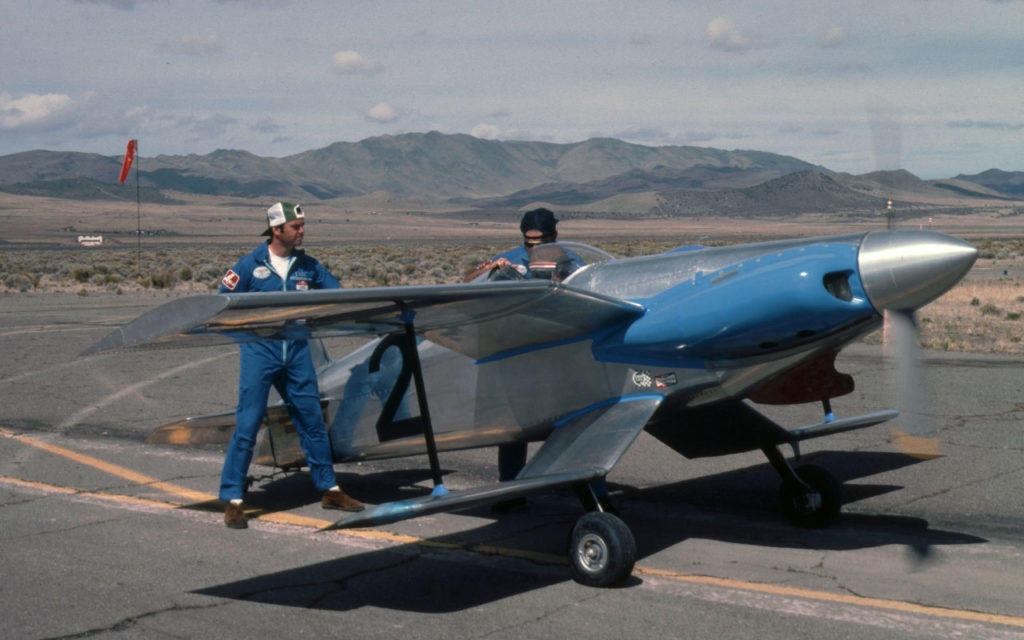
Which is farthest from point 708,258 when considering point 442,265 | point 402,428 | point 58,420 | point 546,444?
point 442,265

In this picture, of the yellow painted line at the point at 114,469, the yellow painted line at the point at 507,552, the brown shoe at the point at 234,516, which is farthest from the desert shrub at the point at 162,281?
the brown shoe at the point at 234,516

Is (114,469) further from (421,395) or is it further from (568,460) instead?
(568,460)

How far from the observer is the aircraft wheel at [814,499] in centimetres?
684

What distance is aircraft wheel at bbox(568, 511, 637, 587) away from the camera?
5.68m

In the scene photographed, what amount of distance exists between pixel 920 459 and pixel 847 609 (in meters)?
3.87

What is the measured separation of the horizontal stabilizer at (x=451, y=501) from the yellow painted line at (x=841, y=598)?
0.81 meters

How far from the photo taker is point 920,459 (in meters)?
8.73

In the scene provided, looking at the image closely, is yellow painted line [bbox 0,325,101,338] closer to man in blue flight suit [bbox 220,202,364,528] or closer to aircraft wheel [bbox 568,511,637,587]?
man in blue flight suit [bbox 220,202,364,528]

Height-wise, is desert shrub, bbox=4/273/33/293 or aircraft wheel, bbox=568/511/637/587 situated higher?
desert shrub, bbox=4/273/33/293

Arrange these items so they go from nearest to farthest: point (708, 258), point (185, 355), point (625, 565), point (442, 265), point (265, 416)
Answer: point (625, 565)
point (708, 258)
point (265, 416)
point (185, 355)
point (442, 265)

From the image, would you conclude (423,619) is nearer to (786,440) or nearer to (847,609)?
(847,609)

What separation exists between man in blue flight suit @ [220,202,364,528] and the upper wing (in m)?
0.86

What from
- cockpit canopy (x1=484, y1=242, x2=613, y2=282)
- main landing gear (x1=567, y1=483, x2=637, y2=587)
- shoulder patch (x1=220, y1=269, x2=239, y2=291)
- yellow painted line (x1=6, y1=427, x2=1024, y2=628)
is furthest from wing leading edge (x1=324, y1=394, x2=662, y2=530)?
shoulder patch (x1=220, y1=269, x2=239, y2=291)

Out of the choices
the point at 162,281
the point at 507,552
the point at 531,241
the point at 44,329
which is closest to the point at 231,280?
the point at 531,241
